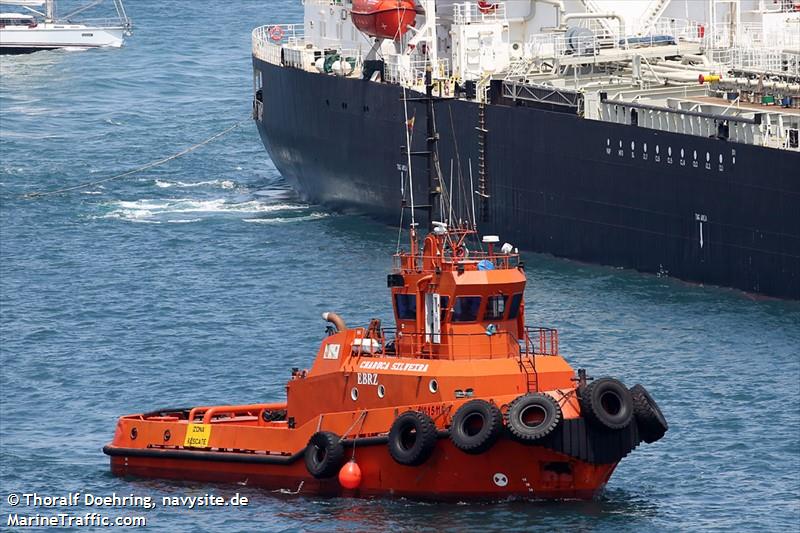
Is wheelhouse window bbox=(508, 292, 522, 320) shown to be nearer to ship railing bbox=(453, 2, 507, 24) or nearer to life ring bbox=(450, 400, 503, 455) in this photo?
life ring bbox=(450, 400, 503, 455)

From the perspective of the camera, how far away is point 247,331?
6256 centimetres

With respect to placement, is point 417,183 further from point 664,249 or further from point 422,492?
point 422,492

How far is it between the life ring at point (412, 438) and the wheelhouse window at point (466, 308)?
240 centimetres

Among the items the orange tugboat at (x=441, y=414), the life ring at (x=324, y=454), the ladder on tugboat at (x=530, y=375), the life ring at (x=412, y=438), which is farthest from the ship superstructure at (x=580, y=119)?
the life ring at (x=412, y=438)

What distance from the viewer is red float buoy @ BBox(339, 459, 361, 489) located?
4356 cm

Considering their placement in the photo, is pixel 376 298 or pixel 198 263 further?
pixel 198 263

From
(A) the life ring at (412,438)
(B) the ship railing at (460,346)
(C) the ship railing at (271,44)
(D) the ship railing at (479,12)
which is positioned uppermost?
(D) the ship railing at (479,12)

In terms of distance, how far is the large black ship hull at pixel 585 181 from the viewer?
65.7 meters

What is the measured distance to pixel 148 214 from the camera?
82.6 meters

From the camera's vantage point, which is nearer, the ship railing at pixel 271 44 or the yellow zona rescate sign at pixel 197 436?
the yellow zona rescate sign at pixel 197 436

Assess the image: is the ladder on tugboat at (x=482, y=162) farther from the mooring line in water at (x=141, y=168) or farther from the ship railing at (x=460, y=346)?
the ship railing at (x=460, y=346)

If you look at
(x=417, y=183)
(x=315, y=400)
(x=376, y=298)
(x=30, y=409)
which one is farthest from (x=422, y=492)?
(x=417, y=183)

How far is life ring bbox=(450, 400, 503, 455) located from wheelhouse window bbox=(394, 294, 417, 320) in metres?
3.08

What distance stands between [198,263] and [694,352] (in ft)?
69.7
